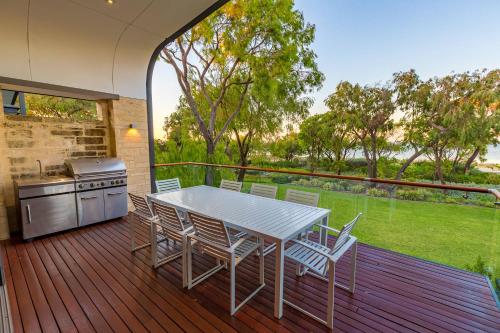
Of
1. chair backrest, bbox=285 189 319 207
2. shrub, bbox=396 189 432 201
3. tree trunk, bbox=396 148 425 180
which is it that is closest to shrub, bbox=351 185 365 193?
shrub, bbox=396 189 432 201

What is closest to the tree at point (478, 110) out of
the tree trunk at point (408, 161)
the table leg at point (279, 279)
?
the tree trunk at point (408, 161)

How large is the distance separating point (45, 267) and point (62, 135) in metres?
2.56

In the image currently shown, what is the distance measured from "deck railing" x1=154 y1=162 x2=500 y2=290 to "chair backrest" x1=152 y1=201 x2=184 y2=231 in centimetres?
190

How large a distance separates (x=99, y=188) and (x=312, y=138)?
10099 mm

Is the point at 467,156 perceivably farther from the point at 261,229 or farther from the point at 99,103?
the point at 99,103

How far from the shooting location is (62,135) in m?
4.28

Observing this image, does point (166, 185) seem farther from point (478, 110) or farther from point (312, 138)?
point (478, 110)

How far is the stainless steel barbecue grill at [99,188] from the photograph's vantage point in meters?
4.00

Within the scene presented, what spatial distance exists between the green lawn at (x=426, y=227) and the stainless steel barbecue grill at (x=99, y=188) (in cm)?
387

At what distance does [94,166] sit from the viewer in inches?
165

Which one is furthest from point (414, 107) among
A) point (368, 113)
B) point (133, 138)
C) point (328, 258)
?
point (133, 138)

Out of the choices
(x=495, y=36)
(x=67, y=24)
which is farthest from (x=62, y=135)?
(x=495, y=36)

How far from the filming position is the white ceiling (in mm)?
3348

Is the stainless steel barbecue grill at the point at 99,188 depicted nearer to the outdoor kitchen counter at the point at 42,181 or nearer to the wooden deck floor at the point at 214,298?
the outdoor kitchen counter at the point at 42,181
